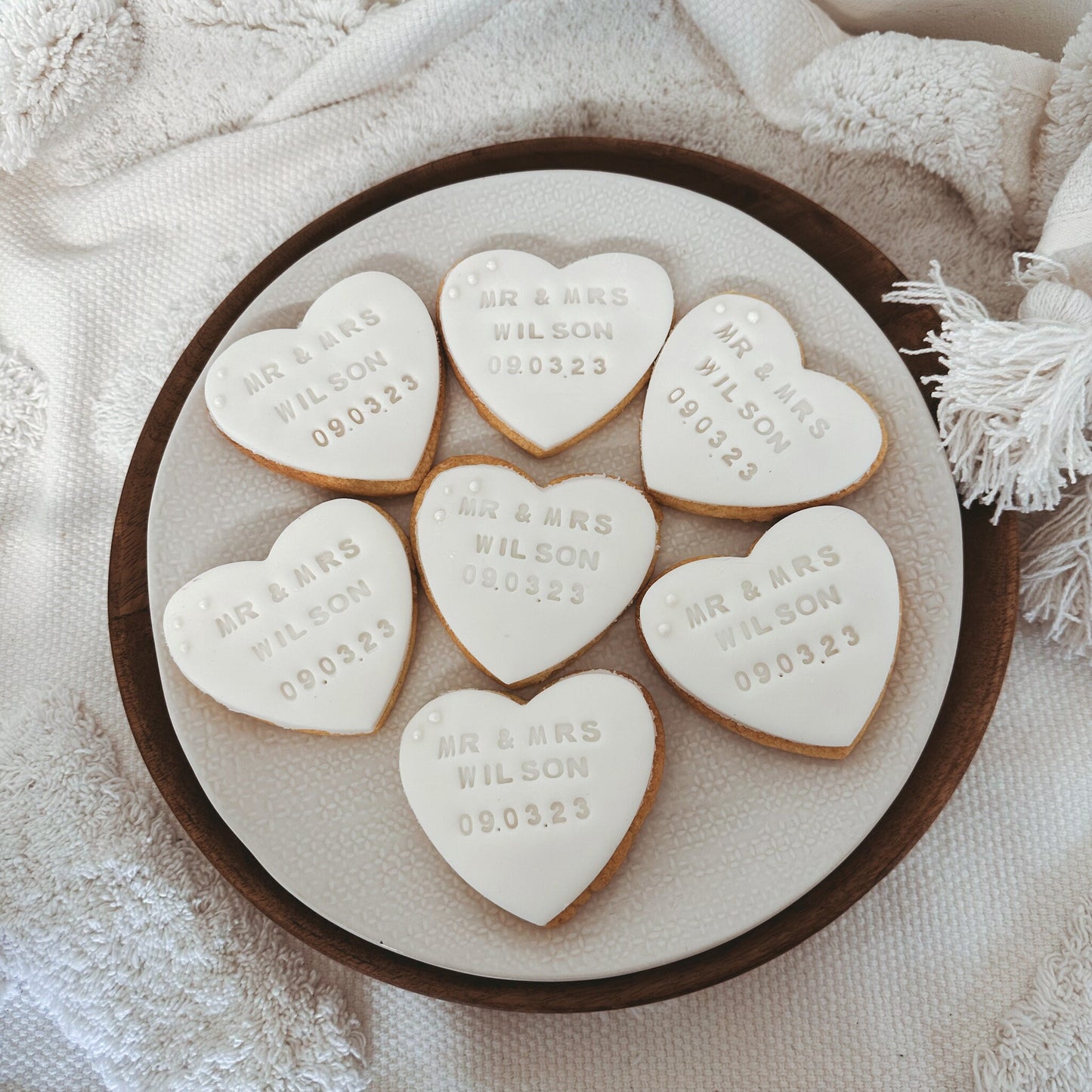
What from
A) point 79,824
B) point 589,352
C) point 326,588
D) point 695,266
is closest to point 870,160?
point 695,266

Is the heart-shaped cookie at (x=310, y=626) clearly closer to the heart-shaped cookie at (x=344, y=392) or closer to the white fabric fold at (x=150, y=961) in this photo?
the heart-shaped cookie at (x=344, y=392)

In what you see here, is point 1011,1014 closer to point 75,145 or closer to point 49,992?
point 49,992

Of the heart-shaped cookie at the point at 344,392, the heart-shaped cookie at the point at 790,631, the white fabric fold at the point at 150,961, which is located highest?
the heart-shaped cookie at the point at 344,392

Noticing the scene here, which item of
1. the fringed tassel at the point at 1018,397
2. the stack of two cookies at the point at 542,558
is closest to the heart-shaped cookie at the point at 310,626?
the stack of two cookies at the point at 542,558

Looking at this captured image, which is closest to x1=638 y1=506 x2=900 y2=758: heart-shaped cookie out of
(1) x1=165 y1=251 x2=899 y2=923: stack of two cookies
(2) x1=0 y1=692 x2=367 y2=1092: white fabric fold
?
(1) x1=165 y1=251 x2=899 y2=923: stack of two cookies

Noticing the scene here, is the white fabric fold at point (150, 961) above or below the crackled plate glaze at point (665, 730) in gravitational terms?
below

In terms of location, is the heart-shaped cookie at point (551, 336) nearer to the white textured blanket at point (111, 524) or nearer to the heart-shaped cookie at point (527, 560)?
the heart-shaped cookie at point (527, 560)

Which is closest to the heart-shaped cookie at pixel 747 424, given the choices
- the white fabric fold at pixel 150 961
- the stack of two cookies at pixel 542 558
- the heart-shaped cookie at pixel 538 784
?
the stack of two cookies at pixel 542 558

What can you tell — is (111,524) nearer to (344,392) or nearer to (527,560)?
(344,392)
